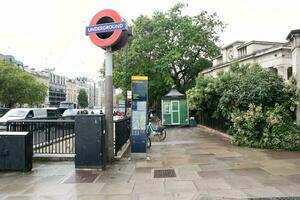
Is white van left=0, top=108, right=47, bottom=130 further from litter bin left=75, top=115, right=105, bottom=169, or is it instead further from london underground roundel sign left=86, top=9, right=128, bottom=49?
litter bin left=75, top=115, right=105, bottom=169

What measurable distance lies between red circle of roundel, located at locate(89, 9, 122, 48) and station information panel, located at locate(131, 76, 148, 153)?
1.45 m

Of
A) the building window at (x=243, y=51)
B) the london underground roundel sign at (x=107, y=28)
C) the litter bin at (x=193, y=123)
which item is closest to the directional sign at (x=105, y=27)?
the london underground roundel sign at (x=107, y=28)

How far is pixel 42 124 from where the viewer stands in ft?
36.7

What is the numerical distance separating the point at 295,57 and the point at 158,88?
27.5 meters

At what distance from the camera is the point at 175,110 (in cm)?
2889

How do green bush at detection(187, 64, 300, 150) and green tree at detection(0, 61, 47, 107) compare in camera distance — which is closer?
green bush at detection(187, 64, 300, 150)

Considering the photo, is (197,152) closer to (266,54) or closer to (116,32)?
(116,32)

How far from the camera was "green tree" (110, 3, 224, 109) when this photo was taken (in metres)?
35.9

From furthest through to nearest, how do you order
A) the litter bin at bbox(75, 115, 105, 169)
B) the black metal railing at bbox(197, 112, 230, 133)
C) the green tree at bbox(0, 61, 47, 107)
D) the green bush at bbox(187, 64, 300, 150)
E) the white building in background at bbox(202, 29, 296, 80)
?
1. the green tree at bbox(0, 61, 47, 107)
2. the white building in background at bbox(202, 29, 296, 80)
3. the black metal railing at bbox(197, 112, 230, 133)
4. the green bush at bbox(187, 64, 300, 150)
5. the litter bin at bbox(75, 115, 105, 169)

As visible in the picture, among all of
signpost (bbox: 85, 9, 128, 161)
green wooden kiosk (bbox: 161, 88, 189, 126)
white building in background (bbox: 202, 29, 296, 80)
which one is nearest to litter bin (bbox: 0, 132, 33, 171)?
signpost (bbox: 85, 9, 128, 161)

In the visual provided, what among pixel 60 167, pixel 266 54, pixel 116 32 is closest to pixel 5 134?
pixel 60 167

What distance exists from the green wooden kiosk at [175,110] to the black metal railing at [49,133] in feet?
56.8

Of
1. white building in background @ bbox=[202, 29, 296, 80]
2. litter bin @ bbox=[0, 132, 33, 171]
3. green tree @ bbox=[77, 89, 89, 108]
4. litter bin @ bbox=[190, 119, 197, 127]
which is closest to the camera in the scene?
litter bin @ bbox=[0, 132, 33, 171]

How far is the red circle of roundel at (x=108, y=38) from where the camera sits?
34.4 ft
